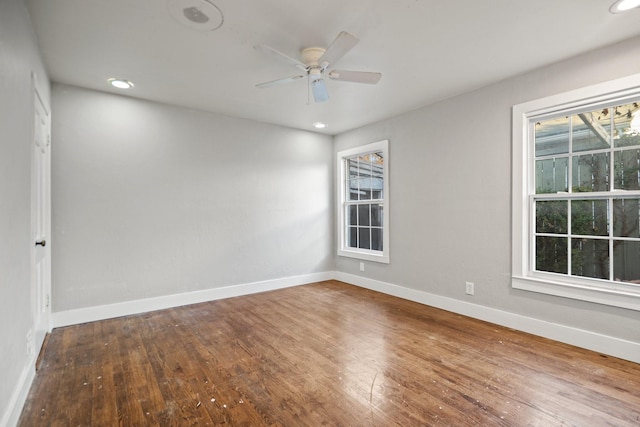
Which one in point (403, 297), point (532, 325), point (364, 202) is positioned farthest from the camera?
point (364, 202)

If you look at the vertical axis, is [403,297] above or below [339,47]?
below

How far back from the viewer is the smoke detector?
195 centimetres

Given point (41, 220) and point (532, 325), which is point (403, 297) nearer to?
point (532, 325)

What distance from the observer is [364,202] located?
488 cm

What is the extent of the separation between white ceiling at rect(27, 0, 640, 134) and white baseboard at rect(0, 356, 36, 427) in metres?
2.35

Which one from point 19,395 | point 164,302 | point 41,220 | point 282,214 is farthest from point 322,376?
point 282,214

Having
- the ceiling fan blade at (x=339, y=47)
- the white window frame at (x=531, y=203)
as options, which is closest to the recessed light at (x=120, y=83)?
the ceiling fan blade at (x=339, y=47)

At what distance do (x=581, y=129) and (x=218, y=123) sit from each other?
4.00 meters

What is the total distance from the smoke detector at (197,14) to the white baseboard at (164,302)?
118 inches

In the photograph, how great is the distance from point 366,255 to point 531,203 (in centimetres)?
229

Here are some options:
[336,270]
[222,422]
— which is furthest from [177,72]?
[336,270]

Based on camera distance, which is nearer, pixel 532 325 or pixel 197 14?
pixel 197 14

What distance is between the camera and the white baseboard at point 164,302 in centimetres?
320

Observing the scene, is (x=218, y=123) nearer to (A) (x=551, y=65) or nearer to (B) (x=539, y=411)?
(A) (x=551, y=65)
